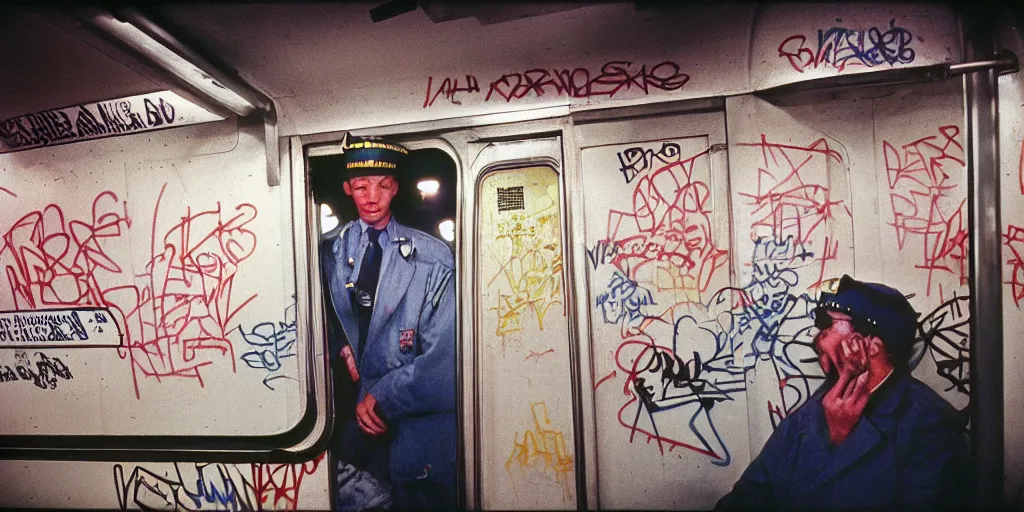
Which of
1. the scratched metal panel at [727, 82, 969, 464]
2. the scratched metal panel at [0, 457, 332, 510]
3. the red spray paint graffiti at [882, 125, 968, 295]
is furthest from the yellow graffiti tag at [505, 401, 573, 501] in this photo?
the red spray paint graffiti at [882, 125, 968, 295]

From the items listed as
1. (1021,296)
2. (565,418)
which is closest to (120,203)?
(565,418)

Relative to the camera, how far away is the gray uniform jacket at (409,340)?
11.2 feet

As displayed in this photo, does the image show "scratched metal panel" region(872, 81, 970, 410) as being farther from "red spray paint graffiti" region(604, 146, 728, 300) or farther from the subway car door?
the subway car door

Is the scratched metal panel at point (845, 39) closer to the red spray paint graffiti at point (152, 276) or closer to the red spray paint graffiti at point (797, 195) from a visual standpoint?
the red spray paint graffiti at point (797, 195)

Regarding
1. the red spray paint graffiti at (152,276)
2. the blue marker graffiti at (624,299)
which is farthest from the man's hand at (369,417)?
the blue marker graffiti at (624,299)

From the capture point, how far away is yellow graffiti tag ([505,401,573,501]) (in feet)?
11.0

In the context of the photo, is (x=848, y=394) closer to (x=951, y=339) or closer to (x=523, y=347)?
(x=951, y=339)

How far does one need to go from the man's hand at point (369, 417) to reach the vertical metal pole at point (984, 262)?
11.8ft

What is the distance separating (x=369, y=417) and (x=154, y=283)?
1.85 metres

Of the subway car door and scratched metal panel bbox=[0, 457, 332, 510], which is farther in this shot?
scratched metal panel bbox=[0, 457, 332, 510]

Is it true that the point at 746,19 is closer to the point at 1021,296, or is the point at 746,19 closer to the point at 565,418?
the point at 1021,296

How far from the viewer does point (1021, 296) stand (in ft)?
9.53

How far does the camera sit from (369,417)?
3520 mm

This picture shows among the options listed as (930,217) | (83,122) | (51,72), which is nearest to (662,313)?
(930,217)
